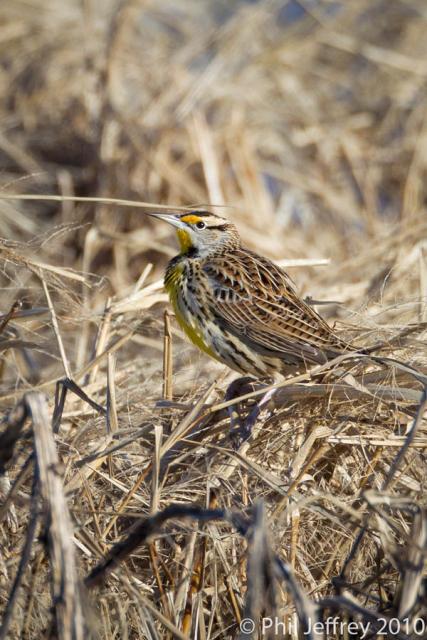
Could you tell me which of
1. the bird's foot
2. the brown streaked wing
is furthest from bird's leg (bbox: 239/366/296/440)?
the brown streaked wing

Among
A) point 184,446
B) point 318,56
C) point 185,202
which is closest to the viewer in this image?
point 184,446

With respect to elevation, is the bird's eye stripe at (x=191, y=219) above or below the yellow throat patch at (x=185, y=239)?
above

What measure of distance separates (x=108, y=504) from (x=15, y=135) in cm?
369

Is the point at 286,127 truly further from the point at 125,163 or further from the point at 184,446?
the point at 184,446

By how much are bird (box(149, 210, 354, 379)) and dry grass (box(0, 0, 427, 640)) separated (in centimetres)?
14

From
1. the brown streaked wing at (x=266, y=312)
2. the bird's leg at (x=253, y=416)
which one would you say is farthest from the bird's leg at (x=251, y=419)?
the brown streaked wing at (x=266, y=312)

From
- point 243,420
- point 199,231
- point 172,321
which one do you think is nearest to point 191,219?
point 199,231

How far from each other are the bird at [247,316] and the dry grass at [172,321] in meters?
0.14

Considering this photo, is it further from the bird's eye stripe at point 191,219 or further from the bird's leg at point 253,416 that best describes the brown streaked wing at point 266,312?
the bird's leg at point 253,416

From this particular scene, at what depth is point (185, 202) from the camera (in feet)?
17.5

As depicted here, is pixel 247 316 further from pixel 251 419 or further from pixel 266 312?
pixel 251 419

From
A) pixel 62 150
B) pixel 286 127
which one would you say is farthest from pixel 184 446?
pixel 286 127

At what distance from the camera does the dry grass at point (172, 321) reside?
221cm

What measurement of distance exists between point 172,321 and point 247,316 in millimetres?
592
